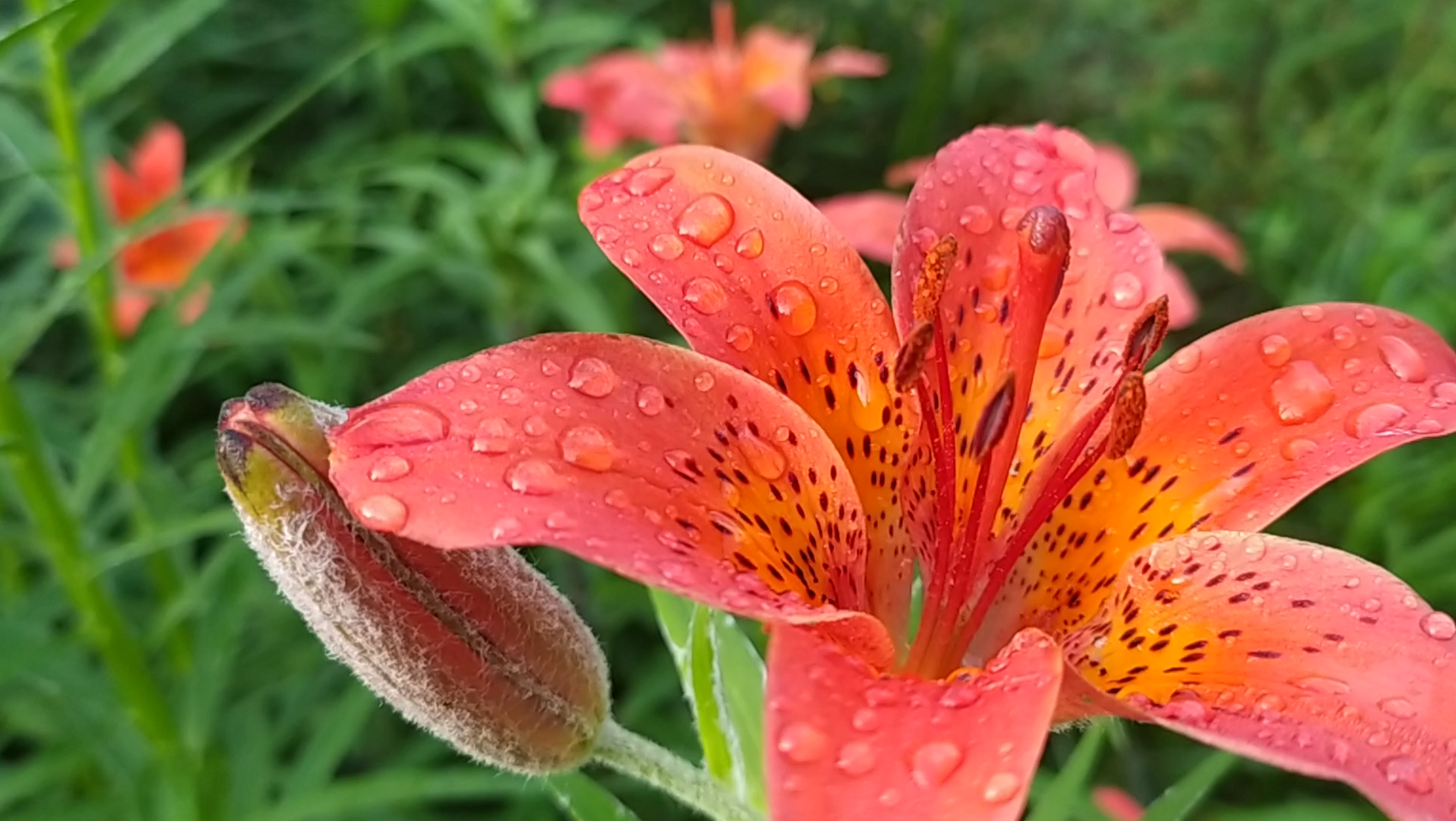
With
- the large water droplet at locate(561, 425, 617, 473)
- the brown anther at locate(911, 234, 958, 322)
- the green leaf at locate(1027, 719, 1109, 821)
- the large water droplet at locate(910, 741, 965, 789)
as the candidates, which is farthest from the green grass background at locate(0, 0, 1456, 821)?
the large water droplet at locate(910, 741, 965, 789)

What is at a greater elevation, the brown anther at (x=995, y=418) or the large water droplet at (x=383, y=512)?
the large water droplet at (x=383, y=512)

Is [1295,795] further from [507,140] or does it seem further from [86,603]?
[507,140]

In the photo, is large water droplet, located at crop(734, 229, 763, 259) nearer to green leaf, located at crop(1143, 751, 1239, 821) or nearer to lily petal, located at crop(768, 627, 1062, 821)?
lily petal, located at crop(768, 627, 1062, 821)

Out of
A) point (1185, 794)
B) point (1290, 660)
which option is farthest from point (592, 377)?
point (1185, 794)

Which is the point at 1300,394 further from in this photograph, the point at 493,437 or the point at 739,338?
the point at 493,437

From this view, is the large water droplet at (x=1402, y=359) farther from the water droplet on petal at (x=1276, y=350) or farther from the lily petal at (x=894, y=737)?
the lily petal at (x=894, y=737)

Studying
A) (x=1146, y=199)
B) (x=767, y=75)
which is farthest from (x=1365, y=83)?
(x=767, y=75)

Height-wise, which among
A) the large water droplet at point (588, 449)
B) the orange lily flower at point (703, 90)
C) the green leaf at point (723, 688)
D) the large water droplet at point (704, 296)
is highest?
the large water droplet at point (704, 296)

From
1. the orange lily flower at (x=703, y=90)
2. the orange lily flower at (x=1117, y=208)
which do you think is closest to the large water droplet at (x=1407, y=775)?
the orange lily flower at (x=1117, y=208)
